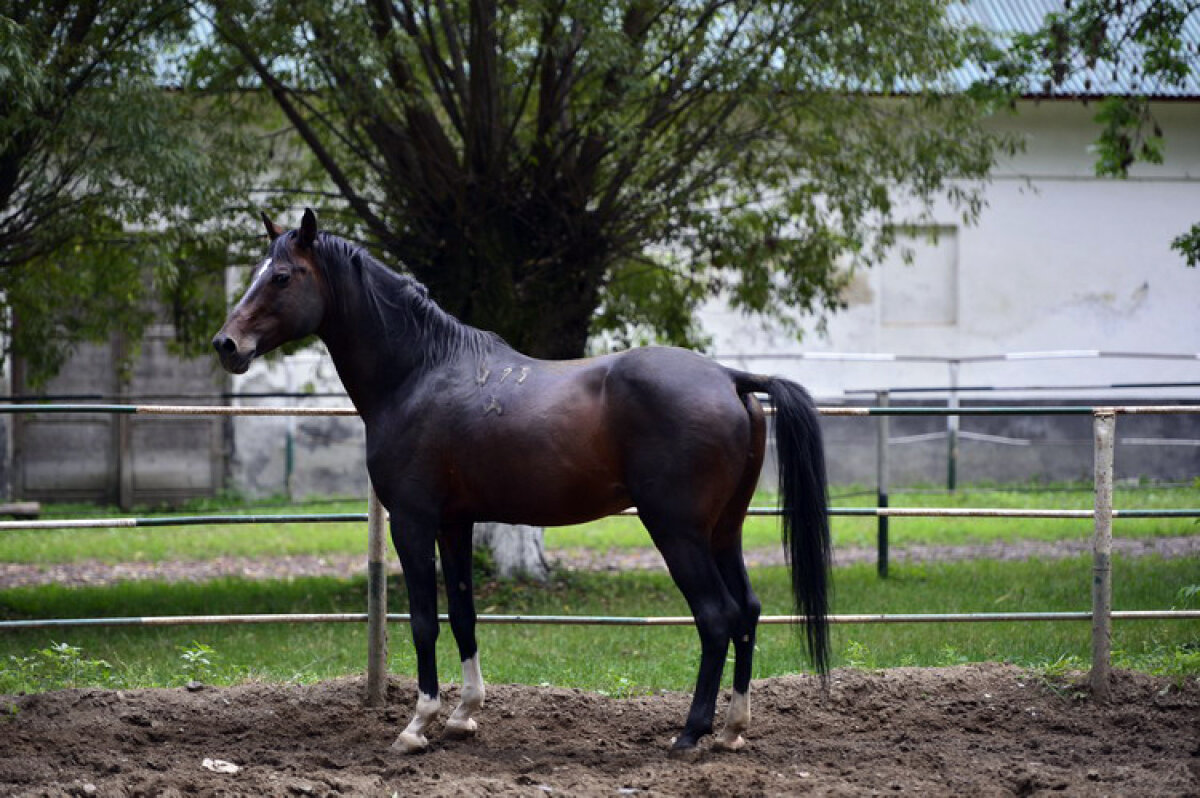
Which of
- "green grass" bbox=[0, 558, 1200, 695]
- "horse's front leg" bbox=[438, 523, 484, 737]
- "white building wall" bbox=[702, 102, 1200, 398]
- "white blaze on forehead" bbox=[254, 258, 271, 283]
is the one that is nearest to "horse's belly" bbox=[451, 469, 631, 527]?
"horse's front leg" bbox=[438, 523, 484, 737]

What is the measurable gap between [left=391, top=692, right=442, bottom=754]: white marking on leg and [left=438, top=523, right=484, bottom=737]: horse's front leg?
0.14m

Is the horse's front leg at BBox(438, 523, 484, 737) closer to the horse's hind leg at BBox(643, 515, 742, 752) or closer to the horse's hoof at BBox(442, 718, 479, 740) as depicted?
the horse's hoof at BBox(442, 718, 479, 740)

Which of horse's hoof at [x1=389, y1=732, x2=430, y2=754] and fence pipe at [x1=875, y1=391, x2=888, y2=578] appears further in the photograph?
fence pipe at [x1=875, y1=391, x2=888, y2=578]

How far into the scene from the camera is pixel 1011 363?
16.6 m

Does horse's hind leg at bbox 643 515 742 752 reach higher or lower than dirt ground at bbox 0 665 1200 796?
higher

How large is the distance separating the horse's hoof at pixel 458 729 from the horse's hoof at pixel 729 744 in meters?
1.00

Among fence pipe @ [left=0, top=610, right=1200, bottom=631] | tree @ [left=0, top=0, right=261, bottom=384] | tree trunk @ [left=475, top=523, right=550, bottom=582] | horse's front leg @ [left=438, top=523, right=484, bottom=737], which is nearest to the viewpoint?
horse's front leg @ [left=438, top=523, right=484, bottom=737]

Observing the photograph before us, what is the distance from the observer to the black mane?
491 cm

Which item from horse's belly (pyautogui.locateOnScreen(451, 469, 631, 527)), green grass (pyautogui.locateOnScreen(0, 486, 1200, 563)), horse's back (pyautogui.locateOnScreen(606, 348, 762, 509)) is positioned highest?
horse's back (pyautogui.locateOnScreen(606, 348, 762, 509))

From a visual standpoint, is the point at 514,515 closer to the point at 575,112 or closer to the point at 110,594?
the point at 575,112

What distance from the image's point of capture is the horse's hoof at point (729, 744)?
477cm

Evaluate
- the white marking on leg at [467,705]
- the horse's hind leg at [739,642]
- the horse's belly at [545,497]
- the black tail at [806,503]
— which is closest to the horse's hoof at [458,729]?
the white marking on leg at [467,705]

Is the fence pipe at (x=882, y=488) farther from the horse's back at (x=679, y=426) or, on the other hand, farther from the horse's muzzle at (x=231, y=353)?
the horse's muzzle at (x=231, y=353)

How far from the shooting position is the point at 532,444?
4.67 m
